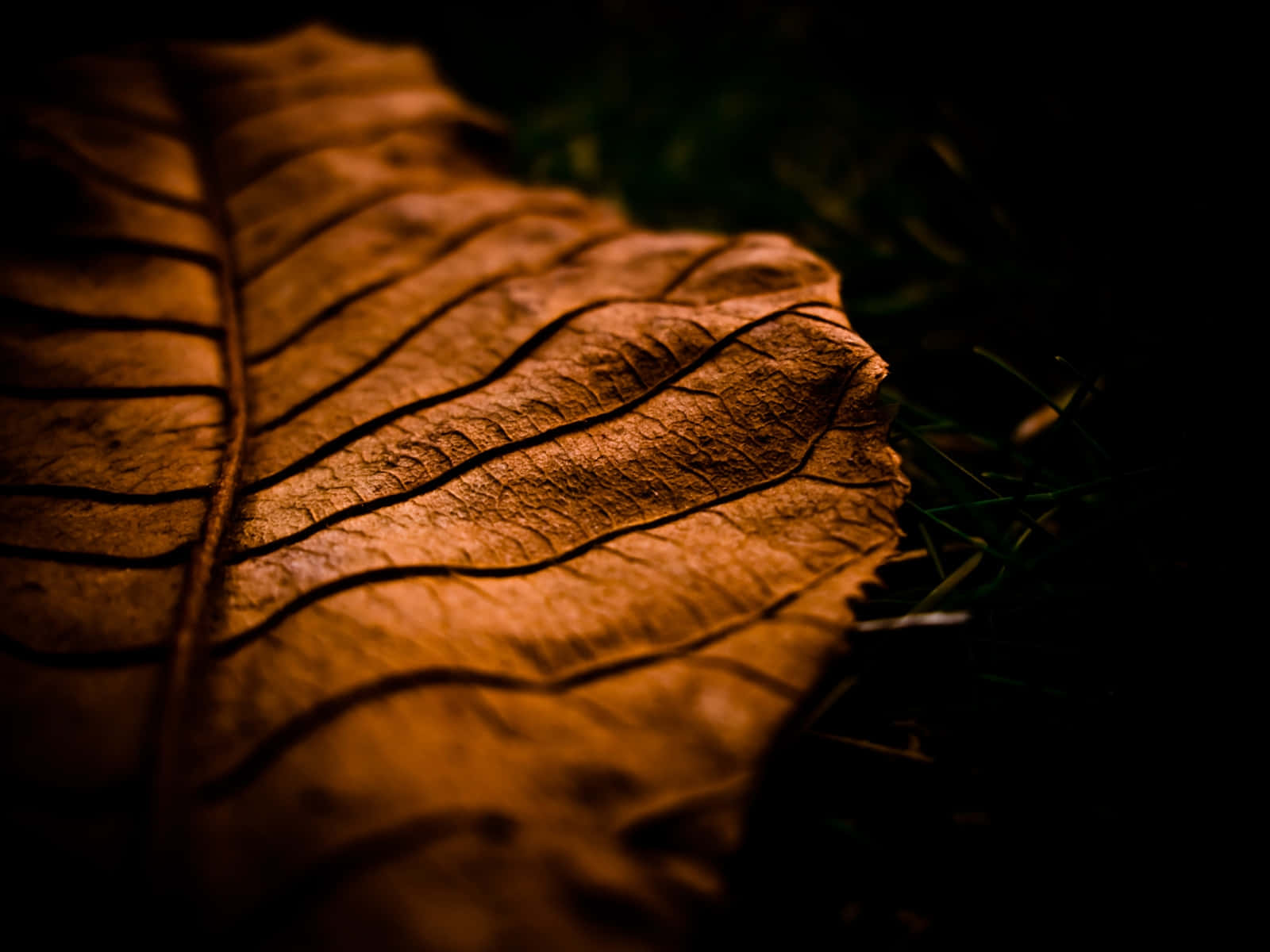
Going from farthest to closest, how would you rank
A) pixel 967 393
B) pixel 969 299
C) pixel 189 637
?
pixel 969 299, pixel 967 393, pixel 189 637

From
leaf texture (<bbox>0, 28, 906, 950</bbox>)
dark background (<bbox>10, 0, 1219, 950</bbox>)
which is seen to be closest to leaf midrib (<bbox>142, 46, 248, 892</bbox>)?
leaf texture (<bbox>0, 28, 906, 950</bbox>)

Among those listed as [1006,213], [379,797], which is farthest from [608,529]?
[1006,213]

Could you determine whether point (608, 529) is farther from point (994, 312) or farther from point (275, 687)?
point (994, 312)

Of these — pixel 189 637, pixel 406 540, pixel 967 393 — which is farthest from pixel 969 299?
pixel 189 637

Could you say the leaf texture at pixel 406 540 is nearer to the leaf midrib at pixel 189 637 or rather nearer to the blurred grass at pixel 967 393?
the leaf midrib at pixel 189 637

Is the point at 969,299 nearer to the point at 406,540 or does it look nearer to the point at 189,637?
the point at 406,540
